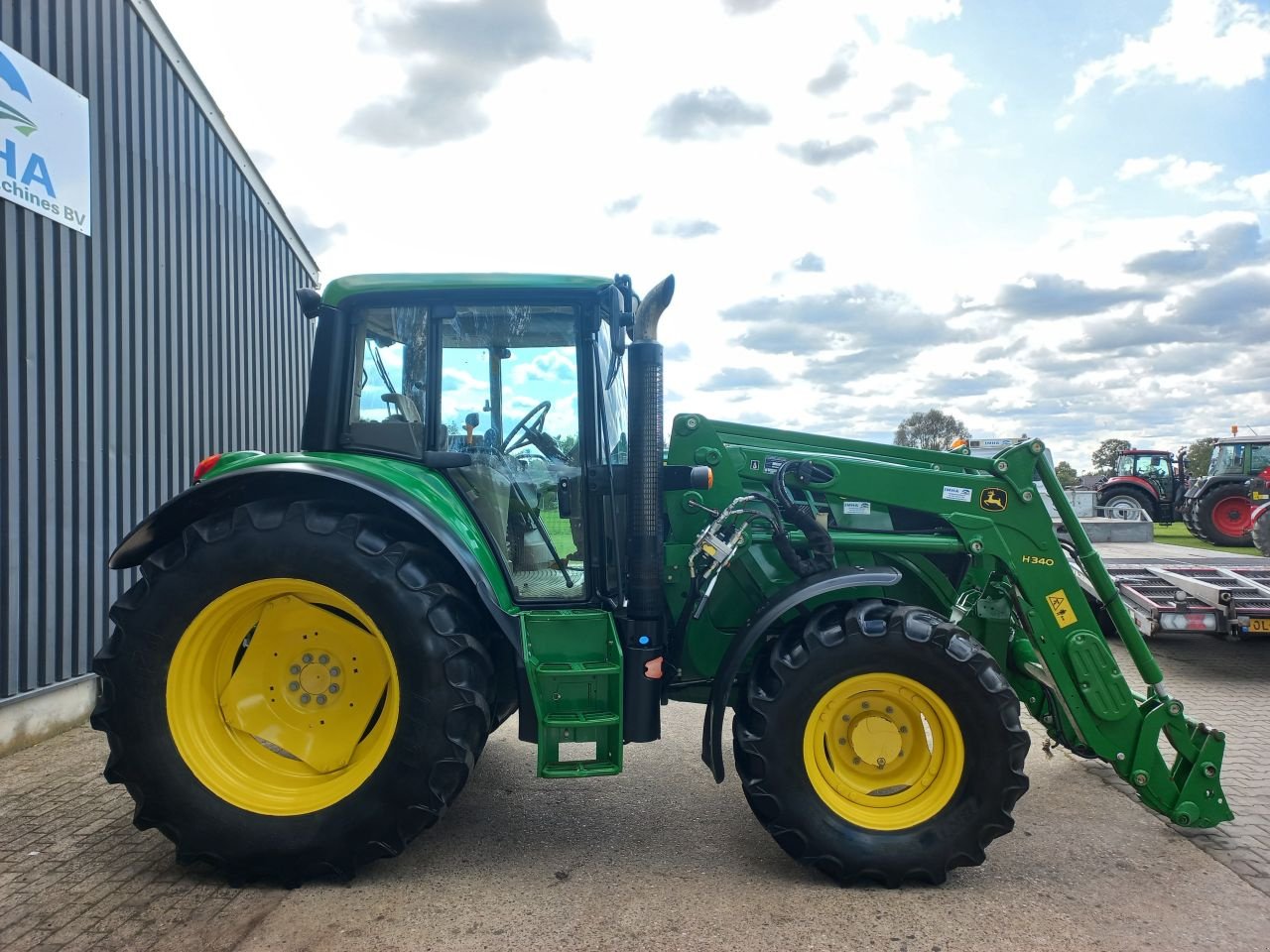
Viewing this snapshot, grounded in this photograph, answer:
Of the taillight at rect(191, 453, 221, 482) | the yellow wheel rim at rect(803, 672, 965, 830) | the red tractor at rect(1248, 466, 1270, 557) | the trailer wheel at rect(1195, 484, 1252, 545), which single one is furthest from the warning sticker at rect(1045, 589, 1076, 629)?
the trailer wheel at rect(1195, 484, 1252, 545)

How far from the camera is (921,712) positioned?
3268 mm

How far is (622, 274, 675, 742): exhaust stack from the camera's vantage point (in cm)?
330

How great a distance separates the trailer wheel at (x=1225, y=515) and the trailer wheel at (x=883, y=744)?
60.1 ft

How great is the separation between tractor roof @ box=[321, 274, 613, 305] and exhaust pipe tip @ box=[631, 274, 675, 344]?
0.82 ft

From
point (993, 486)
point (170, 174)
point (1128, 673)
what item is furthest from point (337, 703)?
point (1128, 673)

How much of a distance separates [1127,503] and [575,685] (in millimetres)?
21930

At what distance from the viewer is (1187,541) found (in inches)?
726

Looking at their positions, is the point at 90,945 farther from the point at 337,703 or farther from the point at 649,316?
the point at 649,316

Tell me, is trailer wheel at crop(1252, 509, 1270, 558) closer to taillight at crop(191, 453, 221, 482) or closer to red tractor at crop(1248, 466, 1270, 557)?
red tractor at crop(1248, 466, 1270, 557)

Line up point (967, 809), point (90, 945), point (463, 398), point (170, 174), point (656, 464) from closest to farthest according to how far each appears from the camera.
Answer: point (90, 945) → point (967, 809) → point (656, 464) → point (463, 398) → point (170, 174)

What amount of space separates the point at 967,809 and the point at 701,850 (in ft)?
3.56

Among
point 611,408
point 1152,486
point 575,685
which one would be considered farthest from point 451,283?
point 1152,486

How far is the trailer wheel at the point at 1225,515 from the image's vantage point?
57.7ft

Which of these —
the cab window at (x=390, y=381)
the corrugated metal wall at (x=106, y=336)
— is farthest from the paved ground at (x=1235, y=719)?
the corrugated metal wall at (x=106, y=336)
